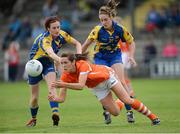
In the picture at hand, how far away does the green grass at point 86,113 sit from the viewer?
523 inches

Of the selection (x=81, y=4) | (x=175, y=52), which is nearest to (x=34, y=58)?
(x=175, y=52)

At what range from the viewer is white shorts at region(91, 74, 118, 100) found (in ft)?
44.0

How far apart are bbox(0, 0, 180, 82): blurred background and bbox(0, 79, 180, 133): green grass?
5.07 meters

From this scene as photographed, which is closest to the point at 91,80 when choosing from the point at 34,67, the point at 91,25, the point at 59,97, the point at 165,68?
the point at 59,97

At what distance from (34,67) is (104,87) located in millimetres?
1492

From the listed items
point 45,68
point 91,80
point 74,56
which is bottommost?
point 91,80

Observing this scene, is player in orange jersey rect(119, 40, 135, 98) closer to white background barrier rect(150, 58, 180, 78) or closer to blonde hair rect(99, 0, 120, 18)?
blonde hair rect(99, 0, 120, 18)

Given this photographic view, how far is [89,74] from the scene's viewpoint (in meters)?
13.0

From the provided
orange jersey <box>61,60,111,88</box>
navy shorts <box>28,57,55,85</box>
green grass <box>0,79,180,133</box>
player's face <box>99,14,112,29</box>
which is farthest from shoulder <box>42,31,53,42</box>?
green grass <box>0,79,180,133</box>

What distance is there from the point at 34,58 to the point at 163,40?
72.5 ft

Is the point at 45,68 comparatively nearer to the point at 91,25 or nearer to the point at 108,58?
the point at 108,58

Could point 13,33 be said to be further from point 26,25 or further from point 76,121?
point 76,121

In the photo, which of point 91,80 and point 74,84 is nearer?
point 74,84

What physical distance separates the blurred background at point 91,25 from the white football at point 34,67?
19.9m
